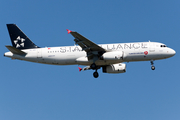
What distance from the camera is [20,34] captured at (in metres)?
50.2

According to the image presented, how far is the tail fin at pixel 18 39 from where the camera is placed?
49312 mm

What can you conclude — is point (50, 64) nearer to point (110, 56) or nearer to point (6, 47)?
point (6, 47)

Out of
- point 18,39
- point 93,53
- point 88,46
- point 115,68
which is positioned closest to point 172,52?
point 115,68

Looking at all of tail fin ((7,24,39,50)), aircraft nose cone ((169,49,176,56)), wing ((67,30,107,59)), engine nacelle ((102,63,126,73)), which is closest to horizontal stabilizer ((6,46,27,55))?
tail fin ((7,24,39,50))

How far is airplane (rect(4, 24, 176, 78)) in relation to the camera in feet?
145

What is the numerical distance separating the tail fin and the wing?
32.7 ft

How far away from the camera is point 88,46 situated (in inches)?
1747

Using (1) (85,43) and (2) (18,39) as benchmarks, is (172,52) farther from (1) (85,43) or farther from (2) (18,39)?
(2) (18,39)

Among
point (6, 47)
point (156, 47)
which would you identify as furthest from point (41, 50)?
point (156, 47)

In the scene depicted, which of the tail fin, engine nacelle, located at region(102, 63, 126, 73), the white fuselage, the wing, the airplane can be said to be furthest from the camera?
engine nacelle, located at region(102, 63, 126, 73)

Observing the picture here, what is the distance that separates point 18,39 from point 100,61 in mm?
15099

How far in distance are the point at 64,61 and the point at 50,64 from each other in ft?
9.51

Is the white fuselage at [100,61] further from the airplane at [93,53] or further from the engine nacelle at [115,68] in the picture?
the engine nacelle at [115,68]

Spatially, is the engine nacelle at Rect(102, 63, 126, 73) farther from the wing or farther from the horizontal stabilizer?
the horizontal stabilizer
